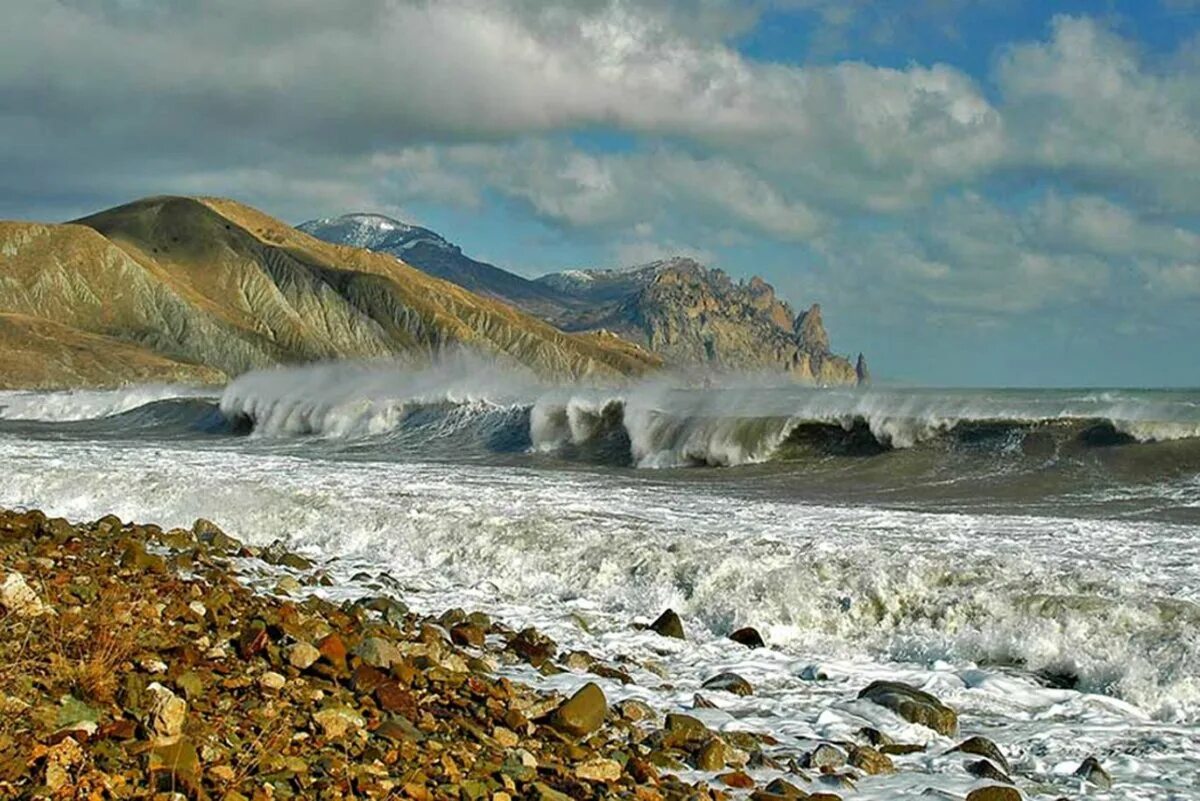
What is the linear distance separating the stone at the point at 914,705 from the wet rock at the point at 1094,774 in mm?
1016

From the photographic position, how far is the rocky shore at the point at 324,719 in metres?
4.87

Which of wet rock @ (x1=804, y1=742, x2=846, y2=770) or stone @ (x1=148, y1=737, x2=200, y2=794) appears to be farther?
wet rock @ (x1=804, y1=742, x2=846, y2=770)

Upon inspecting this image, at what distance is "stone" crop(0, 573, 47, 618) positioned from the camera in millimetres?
6848

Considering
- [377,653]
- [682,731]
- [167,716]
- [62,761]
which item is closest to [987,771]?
[682,731]

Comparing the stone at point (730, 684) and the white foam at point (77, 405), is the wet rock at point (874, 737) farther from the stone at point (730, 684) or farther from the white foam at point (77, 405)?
the white foam at point (77, 405)

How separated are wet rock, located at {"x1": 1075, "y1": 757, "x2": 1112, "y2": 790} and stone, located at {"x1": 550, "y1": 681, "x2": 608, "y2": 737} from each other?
3247 millimetres

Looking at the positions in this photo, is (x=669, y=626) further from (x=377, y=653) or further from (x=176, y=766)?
(x=176, y=766)

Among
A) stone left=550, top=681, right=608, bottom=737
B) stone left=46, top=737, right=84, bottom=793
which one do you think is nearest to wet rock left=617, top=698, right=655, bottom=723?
stone left=550, top=681, right=608, bottom=737

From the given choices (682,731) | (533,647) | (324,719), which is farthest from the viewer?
(533,647)

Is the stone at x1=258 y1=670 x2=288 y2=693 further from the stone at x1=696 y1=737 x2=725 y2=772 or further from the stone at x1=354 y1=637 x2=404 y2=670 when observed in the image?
the stone at x1=696 y1=737 x2=725 y2=772

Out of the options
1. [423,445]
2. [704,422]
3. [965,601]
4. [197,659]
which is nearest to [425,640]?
[197,659]

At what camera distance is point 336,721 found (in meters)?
5.74

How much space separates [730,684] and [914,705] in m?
1.55

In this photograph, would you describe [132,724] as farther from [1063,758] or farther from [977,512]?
[977,512]
